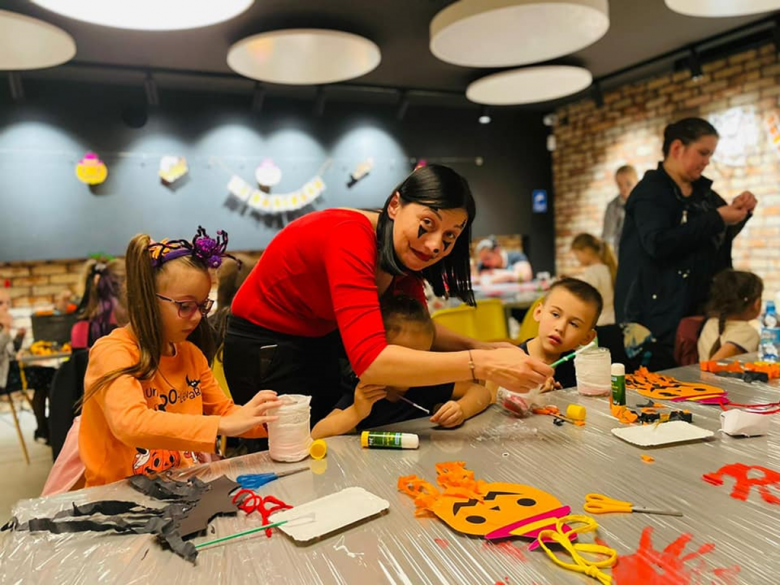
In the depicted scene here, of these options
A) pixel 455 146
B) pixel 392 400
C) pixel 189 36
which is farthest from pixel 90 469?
pixel 455 146

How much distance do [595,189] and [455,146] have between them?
1782 mm

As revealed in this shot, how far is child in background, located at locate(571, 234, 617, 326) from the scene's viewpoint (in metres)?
3.94

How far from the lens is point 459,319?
3.14m

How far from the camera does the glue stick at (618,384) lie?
1.47 meters

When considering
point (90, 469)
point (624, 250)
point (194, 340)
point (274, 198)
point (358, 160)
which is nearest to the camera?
point (90, 469)

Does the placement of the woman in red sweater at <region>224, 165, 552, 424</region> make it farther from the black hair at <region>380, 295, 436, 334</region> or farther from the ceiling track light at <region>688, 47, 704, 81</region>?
the ceiling track light at <region>688, 47, 704, 81</region>

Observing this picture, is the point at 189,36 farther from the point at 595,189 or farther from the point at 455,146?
the point at 595,189

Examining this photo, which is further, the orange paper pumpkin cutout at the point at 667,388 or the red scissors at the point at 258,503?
Result: the orange paper pumpkin cutout at the point at 667,388

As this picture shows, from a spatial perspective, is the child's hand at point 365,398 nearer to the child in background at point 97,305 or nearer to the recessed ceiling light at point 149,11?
the recessed ceiling light at point 149,11

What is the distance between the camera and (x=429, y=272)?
1584mm

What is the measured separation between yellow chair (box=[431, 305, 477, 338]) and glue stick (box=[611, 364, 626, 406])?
5.18ft

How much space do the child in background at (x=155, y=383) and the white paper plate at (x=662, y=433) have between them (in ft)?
2.54

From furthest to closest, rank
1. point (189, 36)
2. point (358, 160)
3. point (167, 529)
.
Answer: point (358, 160) < point (189, 36) < point (167, 529)

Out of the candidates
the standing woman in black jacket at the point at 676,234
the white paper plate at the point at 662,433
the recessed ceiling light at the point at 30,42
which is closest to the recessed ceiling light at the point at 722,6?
the standing woman in black jacket at the point at 676,234
